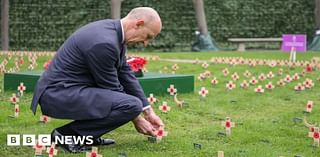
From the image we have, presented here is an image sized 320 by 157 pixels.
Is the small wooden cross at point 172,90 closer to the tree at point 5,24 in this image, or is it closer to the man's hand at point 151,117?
the man's hand at point 151,117

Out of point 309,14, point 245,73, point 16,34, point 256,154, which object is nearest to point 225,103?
point 256,154

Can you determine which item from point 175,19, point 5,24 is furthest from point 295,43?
point 5,24

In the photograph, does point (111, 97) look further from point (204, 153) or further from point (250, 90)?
point (250, 90)

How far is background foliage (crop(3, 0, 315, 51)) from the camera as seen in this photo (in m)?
17.5

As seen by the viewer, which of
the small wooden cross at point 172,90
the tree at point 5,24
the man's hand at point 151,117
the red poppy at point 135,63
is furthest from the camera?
the tree at point 5,24

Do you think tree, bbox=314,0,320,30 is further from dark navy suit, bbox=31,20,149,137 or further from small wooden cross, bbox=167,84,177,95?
dark navy suit, bbox=31,20,149,137

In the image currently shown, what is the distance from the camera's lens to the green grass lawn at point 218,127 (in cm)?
409

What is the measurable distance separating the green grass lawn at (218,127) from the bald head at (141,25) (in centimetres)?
75

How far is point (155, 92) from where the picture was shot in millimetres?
6844

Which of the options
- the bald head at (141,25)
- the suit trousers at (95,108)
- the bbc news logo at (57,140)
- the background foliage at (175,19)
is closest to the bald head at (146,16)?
the bald head at (141,25)

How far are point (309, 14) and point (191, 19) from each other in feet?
14.0

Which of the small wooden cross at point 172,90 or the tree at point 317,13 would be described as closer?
the small wooden cross at point 172,90

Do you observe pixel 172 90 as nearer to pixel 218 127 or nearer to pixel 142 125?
pixel 218 127

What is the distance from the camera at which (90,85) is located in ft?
12.8
